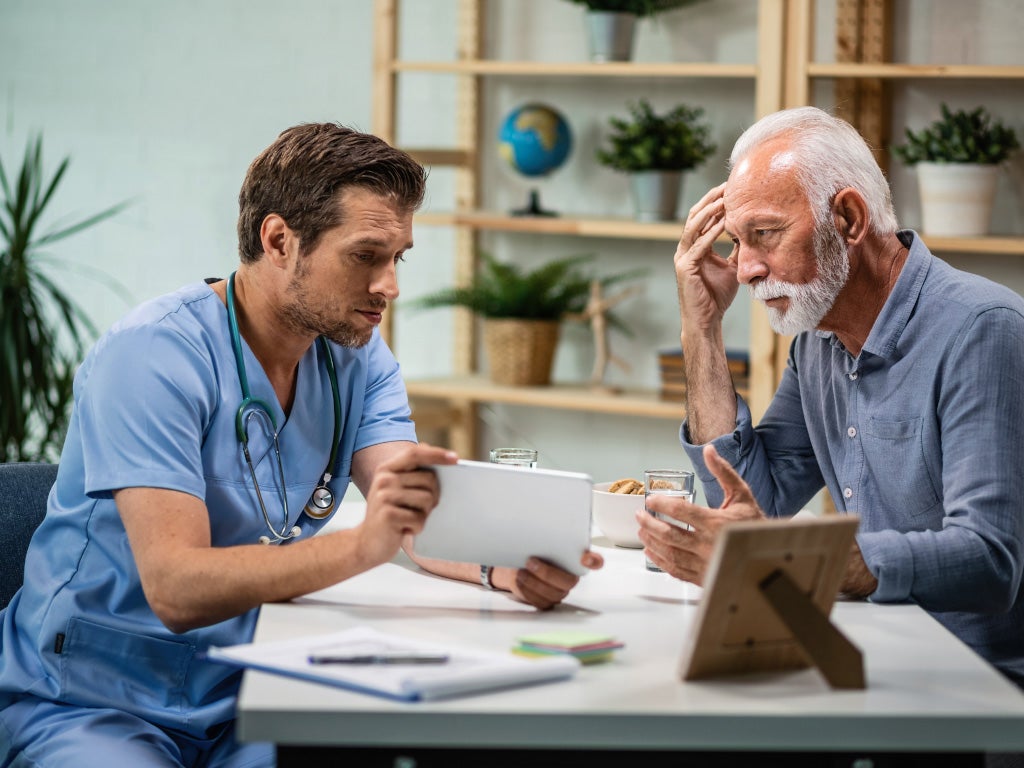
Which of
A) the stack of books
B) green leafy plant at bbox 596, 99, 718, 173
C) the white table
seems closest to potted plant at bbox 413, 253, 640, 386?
the stack of books

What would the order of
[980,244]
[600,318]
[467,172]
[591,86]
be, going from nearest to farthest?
[980,244] < [600,318] < [591,86] < [467,172]

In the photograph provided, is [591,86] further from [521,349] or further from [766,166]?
[766,166]

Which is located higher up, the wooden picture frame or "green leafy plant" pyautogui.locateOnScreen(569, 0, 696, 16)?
"green leafy plant" pyautogui.locateOnScreen(569, 0, 696, 16)

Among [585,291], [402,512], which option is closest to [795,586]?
[402,512]

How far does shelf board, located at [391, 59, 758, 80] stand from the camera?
3.60m

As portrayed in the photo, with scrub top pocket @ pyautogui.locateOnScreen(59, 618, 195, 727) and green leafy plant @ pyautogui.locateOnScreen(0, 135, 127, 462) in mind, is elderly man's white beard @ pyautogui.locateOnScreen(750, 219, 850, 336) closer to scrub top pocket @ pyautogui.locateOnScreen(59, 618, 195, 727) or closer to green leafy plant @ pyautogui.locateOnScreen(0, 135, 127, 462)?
scrub top pocket @ pyautogui.locateOnScreen(59, 618, 195, 727)

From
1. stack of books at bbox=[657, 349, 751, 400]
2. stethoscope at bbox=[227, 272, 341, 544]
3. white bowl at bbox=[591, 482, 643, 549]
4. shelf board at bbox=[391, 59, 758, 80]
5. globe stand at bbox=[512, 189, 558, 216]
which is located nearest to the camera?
stethoscope at bbox=[227, 272, 341, 544]

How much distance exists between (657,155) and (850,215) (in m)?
1.82

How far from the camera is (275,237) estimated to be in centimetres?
183

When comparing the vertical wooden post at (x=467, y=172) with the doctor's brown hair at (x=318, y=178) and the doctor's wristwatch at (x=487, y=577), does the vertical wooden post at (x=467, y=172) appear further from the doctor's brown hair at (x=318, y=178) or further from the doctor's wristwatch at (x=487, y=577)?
the doctor's wristwatch at (x=487, y=577)

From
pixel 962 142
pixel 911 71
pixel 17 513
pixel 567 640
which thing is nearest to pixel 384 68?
pixel 911 71

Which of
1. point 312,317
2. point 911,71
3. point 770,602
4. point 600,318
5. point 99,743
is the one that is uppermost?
point 911,71

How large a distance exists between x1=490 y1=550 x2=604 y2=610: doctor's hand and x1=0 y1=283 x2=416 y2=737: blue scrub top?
15.4 inches

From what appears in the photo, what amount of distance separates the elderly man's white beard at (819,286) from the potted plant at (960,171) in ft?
5.28
